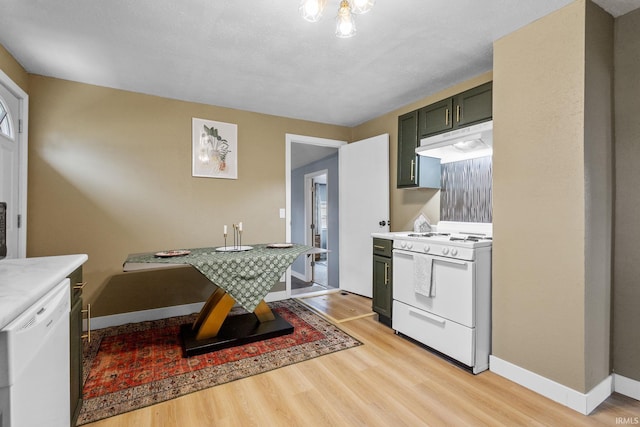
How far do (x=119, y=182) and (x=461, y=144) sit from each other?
3.33 m

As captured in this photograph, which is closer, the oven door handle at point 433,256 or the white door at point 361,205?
the oven door handle at point 433,256

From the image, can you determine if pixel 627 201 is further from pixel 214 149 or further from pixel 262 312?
pixel 214 149

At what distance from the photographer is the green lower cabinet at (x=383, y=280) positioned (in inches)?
116

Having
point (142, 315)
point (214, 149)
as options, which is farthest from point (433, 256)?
point (142, 315)

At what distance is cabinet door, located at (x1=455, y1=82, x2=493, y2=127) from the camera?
2.46 m

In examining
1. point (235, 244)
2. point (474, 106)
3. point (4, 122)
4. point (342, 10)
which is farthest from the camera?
point (235, 244)

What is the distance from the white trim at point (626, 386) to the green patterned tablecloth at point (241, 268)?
2341mm

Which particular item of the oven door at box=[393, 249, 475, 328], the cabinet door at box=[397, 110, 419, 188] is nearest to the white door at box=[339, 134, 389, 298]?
the cabinet door at box=[397, 110, 419, 188]

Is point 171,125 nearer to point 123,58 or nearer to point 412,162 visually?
point 123,58

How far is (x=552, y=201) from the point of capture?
1.87 metres

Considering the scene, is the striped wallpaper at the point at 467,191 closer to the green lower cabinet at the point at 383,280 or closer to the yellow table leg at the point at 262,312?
the green lower cabinet at the point at 383,280

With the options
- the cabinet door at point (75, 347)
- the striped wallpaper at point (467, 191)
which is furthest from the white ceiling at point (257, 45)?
the cabinet door at point (75, 347)

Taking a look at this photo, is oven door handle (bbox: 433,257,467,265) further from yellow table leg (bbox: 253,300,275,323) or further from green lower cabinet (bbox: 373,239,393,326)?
yellow table leg (bbox: 253,300,275,323)

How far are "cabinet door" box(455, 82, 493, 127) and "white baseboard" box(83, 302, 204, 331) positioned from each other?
3.35 m
